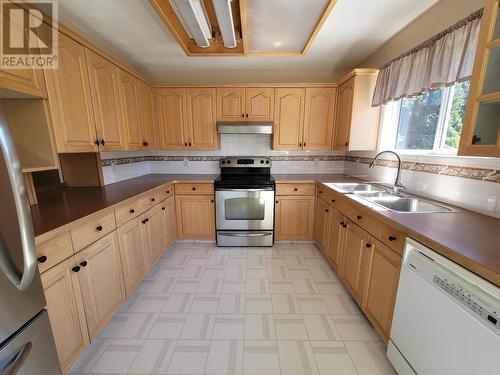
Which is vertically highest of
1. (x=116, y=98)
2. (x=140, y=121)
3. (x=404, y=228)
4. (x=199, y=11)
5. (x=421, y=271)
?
(x=199, y=11)

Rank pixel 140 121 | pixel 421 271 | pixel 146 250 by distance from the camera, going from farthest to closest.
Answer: pixel 140 121 < pixel 146 250 < pixel 421 271

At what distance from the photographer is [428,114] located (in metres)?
1.87

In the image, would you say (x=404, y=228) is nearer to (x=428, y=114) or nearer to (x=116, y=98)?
(x=428, y=114)

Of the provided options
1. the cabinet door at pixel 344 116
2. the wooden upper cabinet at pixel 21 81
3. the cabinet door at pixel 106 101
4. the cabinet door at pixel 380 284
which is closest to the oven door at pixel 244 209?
the cabinet door at pixel 344 116

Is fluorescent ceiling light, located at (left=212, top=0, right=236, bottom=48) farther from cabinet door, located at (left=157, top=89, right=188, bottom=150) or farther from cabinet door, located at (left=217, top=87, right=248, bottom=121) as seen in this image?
cabinet door, located at (left=157, top=89, right=188, bottom=150)

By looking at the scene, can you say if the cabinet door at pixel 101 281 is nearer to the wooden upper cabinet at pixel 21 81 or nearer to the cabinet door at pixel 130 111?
the wooden upper cabinet at pixel 21 81

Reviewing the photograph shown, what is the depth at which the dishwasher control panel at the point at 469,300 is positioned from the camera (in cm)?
73

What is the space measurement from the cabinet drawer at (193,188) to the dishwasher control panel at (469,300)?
2.28m

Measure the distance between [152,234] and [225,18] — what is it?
2.01 metres

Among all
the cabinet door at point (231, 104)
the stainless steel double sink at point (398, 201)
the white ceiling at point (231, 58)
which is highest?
the white ceiling at point (231, 58)

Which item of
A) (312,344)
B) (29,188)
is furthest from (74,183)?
(312,344)

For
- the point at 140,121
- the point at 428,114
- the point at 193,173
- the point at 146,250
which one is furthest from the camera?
the point at 193,173

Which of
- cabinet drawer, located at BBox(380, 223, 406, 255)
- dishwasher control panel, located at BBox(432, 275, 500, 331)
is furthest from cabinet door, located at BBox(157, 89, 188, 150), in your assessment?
dishwasher control panel, located at BBox(432, 275, 500, 331)

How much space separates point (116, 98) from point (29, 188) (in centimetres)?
111
